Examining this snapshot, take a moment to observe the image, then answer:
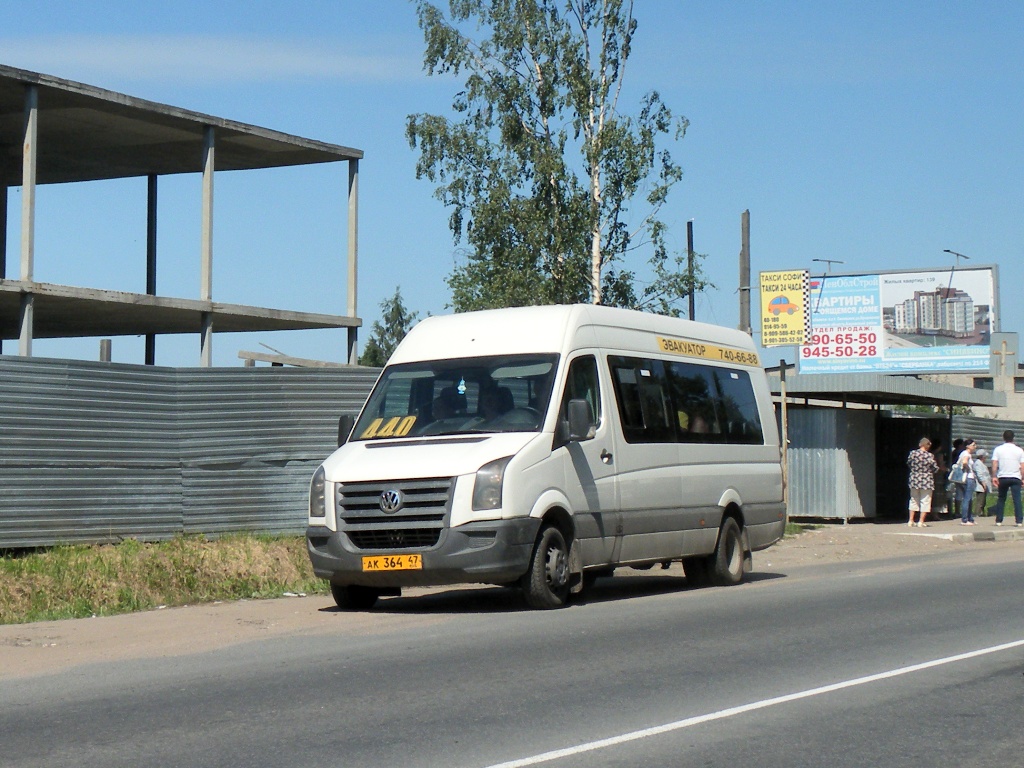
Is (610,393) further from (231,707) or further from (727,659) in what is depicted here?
(231,707)

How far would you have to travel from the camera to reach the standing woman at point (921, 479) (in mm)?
28328

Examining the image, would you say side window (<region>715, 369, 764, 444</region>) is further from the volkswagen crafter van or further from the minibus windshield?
the minibus windshield

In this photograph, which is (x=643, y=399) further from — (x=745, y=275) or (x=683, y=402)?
(x=745, y=275)

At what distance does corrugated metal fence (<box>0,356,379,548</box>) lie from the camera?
604 inches

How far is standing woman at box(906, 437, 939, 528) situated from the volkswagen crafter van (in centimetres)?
1352

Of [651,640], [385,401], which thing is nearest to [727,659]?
[651,640]

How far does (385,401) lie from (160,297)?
12.1 meters

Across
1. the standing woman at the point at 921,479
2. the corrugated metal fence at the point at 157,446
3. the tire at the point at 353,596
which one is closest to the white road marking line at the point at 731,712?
the tire at the point at 353,596

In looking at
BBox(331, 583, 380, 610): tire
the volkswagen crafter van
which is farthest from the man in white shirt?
BBox(331, 583, 380, 610): tire

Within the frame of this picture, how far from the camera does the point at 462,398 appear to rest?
13.0 metres

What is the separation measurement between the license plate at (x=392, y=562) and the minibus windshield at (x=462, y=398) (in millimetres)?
1286

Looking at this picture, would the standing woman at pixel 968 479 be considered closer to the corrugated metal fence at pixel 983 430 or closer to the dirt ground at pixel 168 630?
the corrugated metal fence at pixel 983 430

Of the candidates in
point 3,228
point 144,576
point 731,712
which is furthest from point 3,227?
point 731,712

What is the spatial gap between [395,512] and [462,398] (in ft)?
4.79
